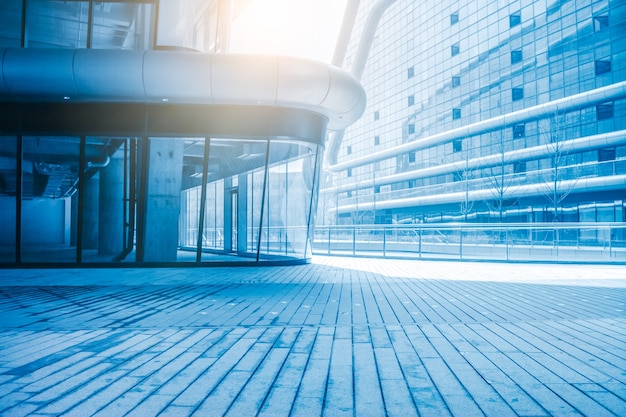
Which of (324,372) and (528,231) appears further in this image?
(528,231)

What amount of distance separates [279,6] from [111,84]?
929cm

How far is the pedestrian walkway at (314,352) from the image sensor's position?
2.55 metres

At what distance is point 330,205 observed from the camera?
70.0 meters

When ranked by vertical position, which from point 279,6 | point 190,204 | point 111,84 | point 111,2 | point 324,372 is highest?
point 279,6

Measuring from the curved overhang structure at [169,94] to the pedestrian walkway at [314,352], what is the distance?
4636 mm

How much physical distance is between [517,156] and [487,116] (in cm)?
→ 789

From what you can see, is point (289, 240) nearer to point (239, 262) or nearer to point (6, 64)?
point (239, 262)

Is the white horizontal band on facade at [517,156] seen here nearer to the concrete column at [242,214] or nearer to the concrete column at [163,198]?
the concrete column at [242,214]

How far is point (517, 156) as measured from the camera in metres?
38.8

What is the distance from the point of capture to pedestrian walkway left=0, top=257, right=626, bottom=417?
2.55m

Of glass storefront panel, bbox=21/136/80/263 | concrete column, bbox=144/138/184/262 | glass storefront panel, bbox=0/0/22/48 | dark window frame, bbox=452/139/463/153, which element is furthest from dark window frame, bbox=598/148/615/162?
glass storefront panel, bbox=0/0/22/48

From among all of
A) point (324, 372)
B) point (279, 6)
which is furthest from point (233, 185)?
point (324, 372)

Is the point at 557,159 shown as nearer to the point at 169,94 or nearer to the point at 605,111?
the point at 605,111

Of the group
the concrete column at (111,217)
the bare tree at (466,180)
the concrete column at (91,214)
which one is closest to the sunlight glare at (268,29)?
the concrete column at (111,217)
